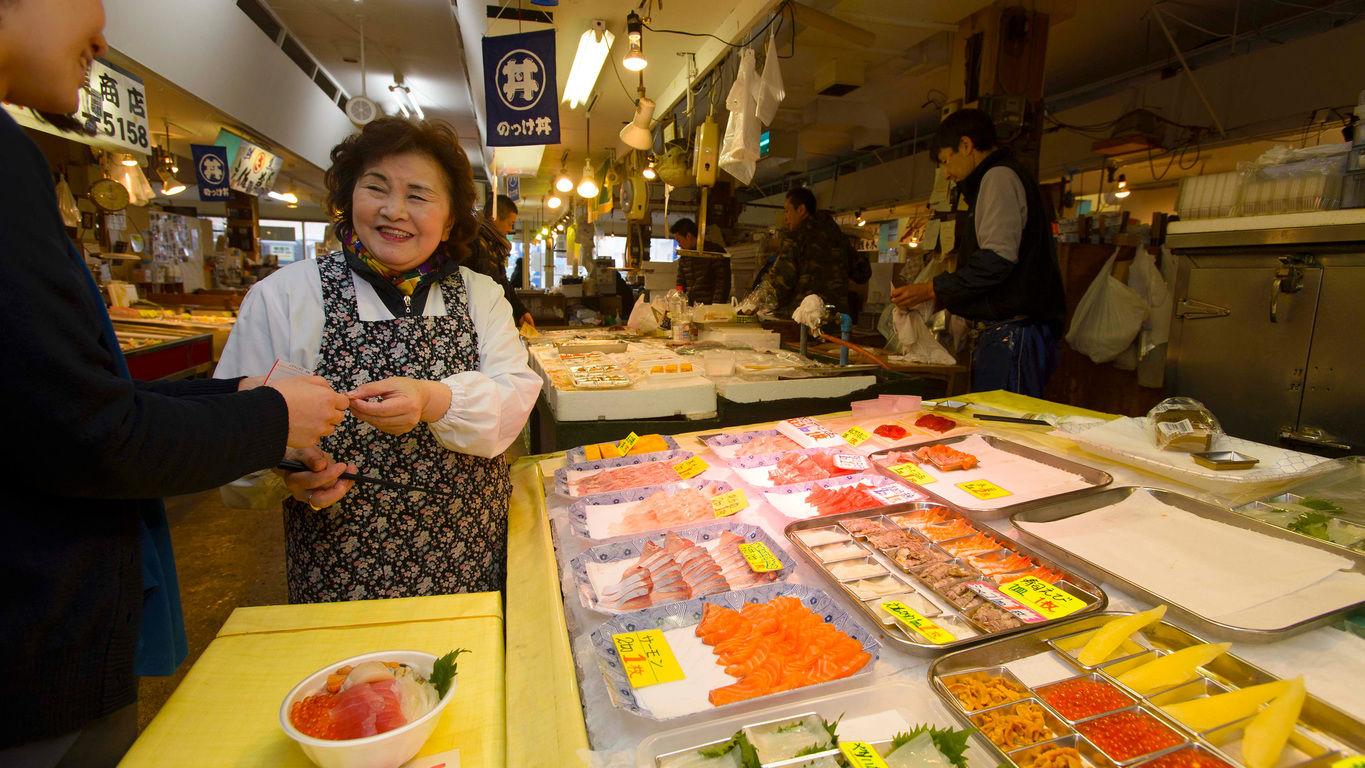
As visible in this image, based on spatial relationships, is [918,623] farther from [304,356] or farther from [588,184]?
[588,184]

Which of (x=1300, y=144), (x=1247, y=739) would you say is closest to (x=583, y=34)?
(x=1247, y=739)

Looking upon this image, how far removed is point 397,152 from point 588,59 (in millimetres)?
4911

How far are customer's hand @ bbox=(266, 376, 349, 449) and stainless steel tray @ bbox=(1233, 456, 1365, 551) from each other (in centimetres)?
229

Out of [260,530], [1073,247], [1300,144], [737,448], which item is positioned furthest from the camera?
[1300,144]

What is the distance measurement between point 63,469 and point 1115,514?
2.30 metres

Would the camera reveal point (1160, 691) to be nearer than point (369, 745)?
No

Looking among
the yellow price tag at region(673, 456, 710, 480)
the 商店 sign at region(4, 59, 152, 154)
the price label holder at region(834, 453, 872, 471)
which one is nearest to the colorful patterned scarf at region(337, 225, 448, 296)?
the yellow price tag at region(673, 456, 710, 480)

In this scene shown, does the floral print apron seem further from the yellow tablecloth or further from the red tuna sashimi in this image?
the red tuna sashimi

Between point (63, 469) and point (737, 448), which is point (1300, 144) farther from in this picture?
point (63, 469)

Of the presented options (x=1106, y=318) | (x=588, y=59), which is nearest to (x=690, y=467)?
(x=1106, y=318)

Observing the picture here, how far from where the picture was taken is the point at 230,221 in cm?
1338

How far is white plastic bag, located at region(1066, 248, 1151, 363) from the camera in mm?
4723

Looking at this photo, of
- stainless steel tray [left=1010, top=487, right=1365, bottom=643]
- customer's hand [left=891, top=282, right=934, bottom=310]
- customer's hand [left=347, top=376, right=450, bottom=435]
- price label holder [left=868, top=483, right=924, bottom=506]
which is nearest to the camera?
stainless steel tray [left=1010, top=487, right=1365, bottom=643]

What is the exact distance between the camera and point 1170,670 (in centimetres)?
113
